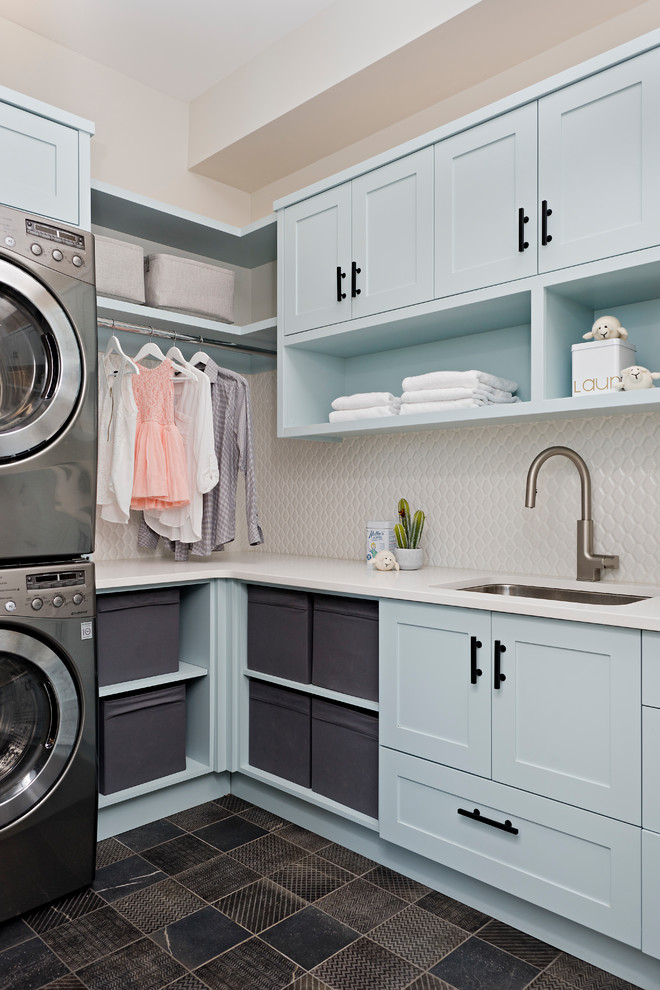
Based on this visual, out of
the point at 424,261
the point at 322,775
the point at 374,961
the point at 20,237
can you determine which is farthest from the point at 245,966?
the point at 424,261

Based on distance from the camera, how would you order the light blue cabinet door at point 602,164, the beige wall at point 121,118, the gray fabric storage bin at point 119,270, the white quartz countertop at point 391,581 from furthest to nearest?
the beige wall at point 121,118, the gray fabric storage bin at point 119,270, the light blue cabinet door at point 602,164, the white quartz countertop at point 391,581

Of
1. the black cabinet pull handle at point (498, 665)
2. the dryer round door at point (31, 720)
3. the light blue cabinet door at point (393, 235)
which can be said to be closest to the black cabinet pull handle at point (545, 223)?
the light blue cabinet door at point (393, 235)

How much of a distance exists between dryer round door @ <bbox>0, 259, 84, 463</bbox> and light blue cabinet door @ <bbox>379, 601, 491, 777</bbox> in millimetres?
1107

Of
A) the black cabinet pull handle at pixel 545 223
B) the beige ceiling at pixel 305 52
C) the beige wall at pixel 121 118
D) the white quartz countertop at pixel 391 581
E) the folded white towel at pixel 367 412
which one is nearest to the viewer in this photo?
the white quartz countertop at pixel 391 581

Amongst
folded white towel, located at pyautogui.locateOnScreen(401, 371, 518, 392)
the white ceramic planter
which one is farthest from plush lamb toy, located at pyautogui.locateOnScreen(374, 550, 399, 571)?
folded white towel, located at pyautogui.locateOnScreen(401, 371, 518, 392)

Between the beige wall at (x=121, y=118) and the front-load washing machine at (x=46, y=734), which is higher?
the beige wall at (x=121, y=118)

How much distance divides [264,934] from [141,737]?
2.78ft

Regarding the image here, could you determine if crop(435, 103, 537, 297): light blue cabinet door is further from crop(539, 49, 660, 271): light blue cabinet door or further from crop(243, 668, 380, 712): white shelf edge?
crop(243, 668, 380, 712): white shelf edge

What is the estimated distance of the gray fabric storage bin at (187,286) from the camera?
9.43 ft

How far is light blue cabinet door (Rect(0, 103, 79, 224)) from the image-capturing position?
2252 mm

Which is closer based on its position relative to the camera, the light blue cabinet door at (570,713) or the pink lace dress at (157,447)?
the light blue cabinet door at (570,713)

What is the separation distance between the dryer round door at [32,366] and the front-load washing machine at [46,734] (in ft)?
1.21

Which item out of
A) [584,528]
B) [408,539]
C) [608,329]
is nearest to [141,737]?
[408,539]

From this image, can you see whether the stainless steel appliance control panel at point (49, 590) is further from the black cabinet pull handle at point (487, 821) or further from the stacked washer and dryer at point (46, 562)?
the black cabinet pull handle at point (487, 821)
